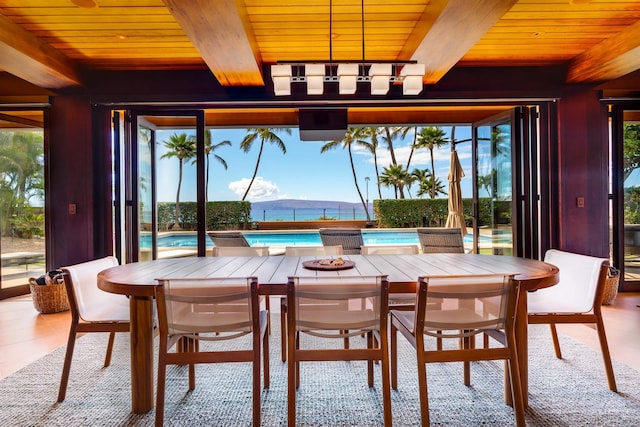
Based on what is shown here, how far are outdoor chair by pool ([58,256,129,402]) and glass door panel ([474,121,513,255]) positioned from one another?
414 cm

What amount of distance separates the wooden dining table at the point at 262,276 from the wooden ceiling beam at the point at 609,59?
2227 millimetres

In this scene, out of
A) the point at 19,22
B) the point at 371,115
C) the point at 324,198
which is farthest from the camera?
the point at 324,198

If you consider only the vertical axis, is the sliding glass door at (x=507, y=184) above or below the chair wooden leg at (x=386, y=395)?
above

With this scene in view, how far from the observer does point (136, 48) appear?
3.42 m

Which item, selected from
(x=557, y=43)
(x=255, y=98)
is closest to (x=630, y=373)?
(x=557, y=43)

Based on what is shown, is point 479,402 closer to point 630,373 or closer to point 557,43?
point 630,373

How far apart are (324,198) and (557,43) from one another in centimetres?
1936

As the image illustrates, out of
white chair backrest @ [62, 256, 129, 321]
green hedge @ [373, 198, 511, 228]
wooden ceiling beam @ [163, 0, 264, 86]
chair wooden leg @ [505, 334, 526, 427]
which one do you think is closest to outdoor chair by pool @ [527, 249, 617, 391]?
chair wooden leg @ [505, 334, 526, 427]

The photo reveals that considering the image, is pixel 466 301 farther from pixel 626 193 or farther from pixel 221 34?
pixel 626 193

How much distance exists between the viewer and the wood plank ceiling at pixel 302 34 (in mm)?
2650

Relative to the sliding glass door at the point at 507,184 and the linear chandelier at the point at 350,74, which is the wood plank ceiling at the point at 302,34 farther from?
the sliding glass door at the point at 507,184

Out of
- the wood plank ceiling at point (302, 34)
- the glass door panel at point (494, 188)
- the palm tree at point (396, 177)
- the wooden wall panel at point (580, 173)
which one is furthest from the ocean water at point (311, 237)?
the palm tree at point (396, 177)

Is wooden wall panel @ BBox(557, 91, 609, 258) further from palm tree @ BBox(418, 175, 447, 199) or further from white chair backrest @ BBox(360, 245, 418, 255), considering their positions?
palm tree @ BBox(418, 175, 447, 199)

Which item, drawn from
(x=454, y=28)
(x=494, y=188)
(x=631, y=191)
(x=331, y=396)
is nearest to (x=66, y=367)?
(x=331, y=396)
